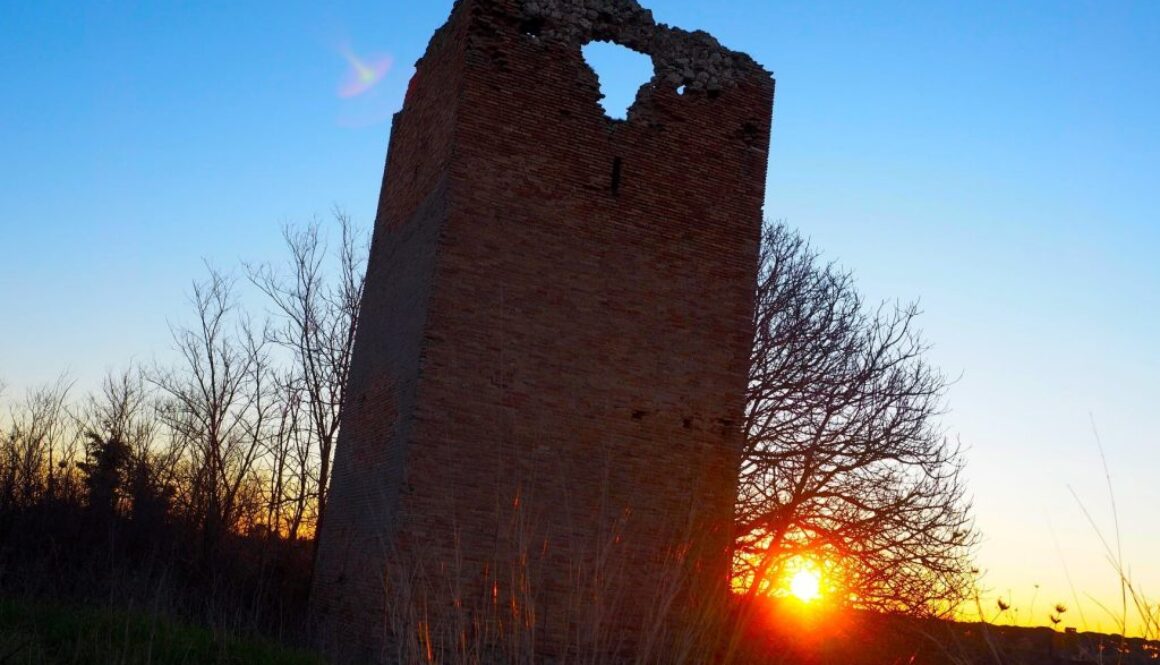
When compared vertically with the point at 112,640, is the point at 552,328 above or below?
above

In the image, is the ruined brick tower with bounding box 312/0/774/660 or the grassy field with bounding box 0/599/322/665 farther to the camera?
the ruined brick tower with bounding box 312/0/774/660

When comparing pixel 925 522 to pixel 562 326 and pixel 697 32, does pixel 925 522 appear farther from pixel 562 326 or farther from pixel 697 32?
pixel 697 32

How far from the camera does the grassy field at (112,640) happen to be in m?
7.75

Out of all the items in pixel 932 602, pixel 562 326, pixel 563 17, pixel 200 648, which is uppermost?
pixel 563 17

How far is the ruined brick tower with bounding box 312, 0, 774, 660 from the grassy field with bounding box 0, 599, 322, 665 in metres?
1.50

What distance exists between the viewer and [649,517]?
35.5ft

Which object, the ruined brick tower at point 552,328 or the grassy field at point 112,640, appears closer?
the grassy field at point 112,640

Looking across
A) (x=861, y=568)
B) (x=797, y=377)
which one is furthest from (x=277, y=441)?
(x=861, y=568)

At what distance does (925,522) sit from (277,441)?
13.4 meters

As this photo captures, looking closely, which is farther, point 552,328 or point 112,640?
point 552,328

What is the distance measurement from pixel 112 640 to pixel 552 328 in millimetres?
5114

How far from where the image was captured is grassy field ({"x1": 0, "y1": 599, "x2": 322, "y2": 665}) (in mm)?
7746

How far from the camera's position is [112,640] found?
8.63m

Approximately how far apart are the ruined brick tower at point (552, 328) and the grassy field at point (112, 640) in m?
1.50
